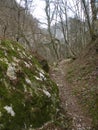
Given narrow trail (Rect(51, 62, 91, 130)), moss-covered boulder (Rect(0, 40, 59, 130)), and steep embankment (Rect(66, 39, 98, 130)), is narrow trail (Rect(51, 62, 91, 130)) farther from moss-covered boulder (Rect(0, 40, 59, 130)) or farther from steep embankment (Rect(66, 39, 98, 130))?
moss-covered boulder (Rect(0, 40, 59, 130))

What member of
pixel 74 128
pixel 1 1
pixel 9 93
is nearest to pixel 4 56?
pixel 9 93

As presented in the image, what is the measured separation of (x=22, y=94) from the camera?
578cm

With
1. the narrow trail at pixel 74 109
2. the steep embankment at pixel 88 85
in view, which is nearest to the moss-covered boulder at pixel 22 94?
the narrow trail at pixel 74 109

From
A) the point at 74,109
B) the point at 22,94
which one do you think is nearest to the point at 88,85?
the point at 74,109

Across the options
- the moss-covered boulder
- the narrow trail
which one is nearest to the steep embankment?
the narrow trail

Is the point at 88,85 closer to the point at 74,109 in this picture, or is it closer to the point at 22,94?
the point at 74,109

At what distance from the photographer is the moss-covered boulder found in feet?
16.8

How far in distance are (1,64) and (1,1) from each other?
17.4 meters

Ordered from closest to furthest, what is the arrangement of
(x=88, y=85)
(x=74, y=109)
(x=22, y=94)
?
1. (x=22, y=94)
2. (x=74, y=109)
3. (x=88, y=85)

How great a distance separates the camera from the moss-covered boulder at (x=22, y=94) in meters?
5.12

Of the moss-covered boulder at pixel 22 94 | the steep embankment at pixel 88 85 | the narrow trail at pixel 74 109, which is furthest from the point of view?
the steep embankment at pixel 88 85

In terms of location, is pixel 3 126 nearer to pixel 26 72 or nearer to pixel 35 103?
pixel 35 103

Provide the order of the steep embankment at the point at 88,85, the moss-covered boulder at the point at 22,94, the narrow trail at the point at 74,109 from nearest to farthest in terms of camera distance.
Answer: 1. the moss-covered boulder at the point at 22,94
2. the narrow trail at the point at 74,109
3. the steep embankment at the point at 88,85

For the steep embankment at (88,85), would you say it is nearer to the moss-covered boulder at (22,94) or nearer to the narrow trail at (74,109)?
the narrow trail at (74,109)
